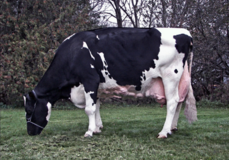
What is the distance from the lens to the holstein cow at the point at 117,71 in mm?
6035

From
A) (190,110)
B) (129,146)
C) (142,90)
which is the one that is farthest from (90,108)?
(190,110)

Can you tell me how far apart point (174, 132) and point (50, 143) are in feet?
9.07

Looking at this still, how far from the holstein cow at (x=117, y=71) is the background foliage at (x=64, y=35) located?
886cm

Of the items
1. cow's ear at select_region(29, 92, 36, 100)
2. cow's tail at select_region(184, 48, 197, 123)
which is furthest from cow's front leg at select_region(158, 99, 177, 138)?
cow's ear at select_region(29, 92, 36, 100)

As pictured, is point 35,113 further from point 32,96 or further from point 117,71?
point 117,71

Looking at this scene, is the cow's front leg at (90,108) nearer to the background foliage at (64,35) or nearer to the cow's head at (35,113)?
the cow's head at (35,113)

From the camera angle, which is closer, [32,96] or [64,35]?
[32,96]

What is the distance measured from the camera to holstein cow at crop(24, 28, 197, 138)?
6.04 m

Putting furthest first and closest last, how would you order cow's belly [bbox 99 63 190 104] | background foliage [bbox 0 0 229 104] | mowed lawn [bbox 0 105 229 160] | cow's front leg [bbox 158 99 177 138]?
1. background foliage [bbox 0 0 229 104]
2. cow's belly [bbox 99 63 190 104]
3. cow's front leg [bbox 158 99 177 138]
4. mowed lawn [bbox 0 105 229 160]

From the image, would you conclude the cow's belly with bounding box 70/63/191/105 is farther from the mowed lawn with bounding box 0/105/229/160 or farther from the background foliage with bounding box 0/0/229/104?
the background foliage with bounding box 0/0/229/104

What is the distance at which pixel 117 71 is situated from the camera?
623 centimetres

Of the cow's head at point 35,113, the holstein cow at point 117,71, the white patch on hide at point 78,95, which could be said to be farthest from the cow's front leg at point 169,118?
the cow's head at point 35,113

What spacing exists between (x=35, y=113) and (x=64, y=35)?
10402 mm

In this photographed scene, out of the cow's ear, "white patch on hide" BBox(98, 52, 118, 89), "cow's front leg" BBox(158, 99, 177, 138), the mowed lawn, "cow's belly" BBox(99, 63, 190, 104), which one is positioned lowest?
the mowed lawn
